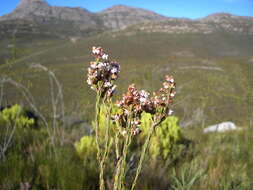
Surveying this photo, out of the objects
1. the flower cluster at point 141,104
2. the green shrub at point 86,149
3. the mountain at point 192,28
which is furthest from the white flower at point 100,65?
the mountain at point 192,28

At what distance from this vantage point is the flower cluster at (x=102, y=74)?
1.22m

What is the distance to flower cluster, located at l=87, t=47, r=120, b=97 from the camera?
122cm

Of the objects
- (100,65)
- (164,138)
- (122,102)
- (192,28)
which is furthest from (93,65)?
(192,28)

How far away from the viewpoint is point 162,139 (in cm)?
408

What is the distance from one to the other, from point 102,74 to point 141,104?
21 cm

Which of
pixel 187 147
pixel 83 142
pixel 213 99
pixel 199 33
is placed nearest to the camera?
pixel 83 142

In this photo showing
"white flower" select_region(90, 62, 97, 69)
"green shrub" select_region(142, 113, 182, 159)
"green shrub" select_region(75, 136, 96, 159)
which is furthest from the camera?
"green shrub" select_region(142, 113, 182, 159)

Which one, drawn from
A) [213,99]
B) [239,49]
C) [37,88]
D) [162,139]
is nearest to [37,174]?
[162,139]

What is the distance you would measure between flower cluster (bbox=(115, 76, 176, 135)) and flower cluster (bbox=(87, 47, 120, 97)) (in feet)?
0.26

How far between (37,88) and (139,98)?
2294 centimetres

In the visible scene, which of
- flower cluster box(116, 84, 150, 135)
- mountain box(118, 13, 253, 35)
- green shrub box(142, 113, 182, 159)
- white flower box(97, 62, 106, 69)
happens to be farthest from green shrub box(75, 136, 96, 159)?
mountain box(118, 13, 253, 35)

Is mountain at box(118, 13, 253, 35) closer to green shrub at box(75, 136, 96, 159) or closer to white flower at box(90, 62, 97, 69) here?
green shrub at box(75, 136, 96, 159)

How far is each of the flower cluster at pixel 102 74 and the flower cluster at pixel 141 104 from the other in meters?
0.08

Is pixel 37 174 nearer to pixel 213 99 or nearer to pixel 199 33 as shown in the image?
pixel 213 99
